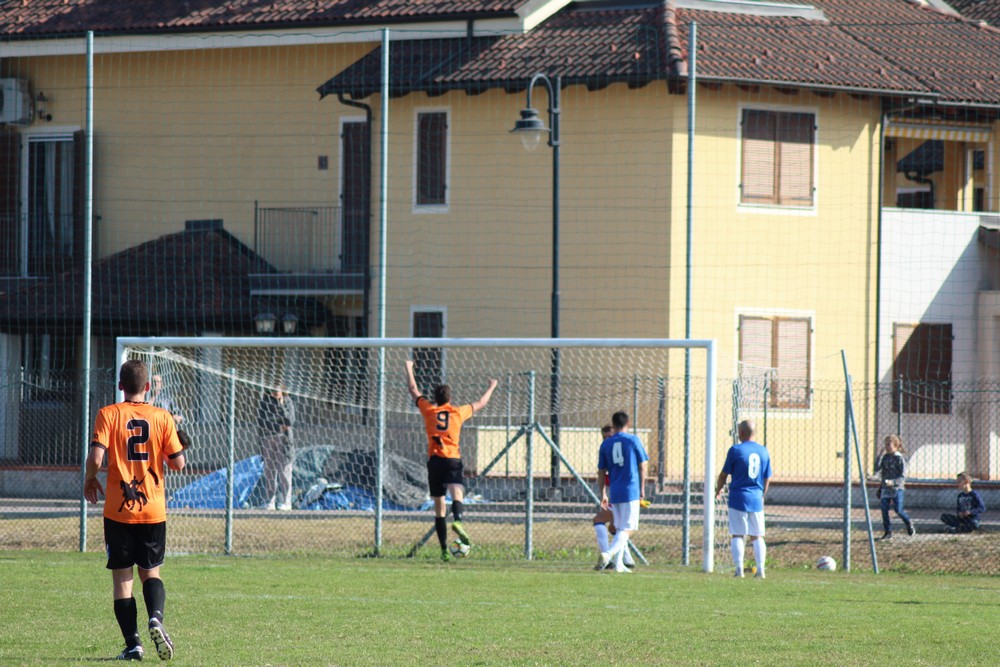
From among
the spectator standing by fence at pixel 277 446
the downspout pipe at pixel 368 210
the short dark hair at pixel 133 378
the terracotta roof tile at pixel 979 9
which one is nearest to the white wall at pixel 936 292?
the terracotta roof tile at pixel 979 9

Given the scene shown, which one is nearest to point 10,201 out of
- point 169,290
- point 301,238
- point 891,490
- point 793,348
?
point 169,290

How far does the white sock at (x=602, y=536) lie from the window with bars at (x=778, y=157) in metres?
10.3

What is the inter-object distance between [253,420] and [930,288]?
12.2 m

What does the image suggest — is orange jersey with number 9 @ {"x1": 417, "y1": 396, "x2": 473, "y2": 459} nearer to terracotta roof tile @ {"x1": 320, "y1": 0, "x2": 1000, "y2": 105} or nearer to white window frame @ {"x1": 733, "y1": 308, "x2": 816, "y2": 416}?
white window frame @ {"x1": 733, "y1": 308, "x2": 816, "y2": 416}

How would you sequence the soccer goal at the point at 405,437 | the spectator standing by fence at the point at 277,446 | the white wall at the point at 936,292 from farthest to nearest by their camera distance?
1. the white wall at the point at 936,292
2. the spectator standing by fence at the point at 277,446
3. the soccer goal at the point at 405,437

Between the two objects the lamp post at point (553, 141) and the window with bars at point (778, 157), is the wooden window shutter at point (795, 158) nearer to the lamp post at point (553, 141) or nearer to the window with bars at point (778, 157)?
the window with bars at point (778, 157)

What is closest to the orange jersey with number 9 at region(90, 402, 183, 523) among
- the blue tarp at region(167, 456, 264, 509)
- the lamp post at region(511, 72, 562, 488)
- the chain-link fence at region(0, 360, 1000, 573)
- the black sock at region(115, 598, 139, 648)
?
the black sock at region(115, 598, 139, 648)

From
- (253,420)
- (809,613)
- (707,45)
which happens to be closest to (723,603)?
(809,613)

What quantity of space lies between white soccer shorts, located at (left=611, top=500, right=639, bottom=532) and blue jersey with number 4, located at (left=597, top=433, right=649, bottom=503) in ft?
0.18

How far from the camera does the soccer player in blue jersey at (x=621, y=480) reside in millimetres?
15484

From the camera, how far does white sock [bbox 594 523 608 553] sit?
15734 millimetres

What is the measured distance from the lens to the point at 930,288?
2636 cm

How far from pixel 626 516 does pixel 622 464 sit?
550 mm

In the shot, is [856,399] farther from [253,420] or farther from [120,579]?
[120,579]
